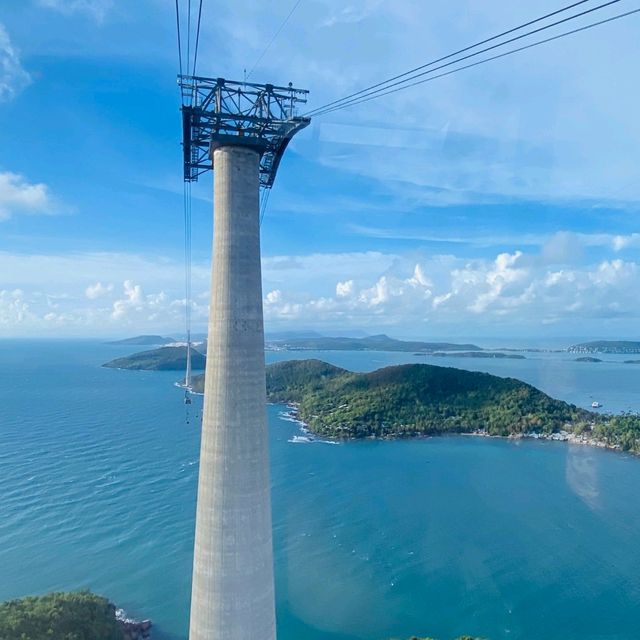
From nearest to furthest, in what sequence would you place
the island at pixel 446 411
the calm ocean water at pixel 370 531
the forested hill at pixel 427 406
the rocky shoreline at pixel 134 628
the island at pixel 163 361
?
the rocky shoreline at pixel 134 628, the calm ocean water at pixel 370 531, the island at pixel 446 411, the forested hill at pixel 427 406, the island at pixel 163 361

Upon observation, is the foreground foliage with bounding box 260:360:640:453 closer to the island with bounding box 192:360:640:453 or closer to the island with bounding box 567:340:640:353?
the island with bounding box 192:360:640:453

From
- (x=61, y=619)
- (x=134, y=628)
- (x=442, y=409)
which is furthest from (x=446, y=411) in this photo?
(x=61, y=619)

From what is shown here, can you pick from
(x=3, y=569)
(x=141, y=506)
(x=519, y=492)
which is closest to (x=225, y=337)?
(x=3, y=569)

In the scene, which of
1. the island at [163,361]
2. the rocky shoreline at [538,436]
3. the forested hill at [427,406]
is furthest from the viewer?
the island at [163,361]

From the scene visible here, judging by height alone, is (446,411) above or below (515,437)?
above

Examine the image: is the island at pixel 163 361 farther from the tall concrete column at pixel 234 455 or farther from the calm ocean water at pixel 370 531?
the tall concrete column at pixel 234 455

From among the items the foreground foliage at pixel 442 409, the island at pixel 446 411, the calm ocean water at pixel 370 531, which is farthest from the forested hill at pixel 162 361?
the calm ocean water at pixel 370 531

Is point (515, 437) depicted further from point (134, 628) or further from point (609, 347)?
point (609, 347)

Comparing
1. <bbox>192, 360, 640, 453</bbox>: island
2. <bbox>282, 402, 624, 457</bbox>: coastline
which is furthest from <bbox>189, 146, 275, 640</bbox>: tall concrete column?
<bbox>192, 360, 640, 453</bbox>: island
